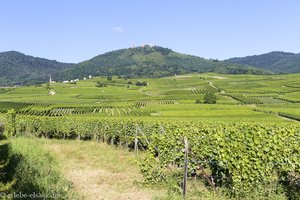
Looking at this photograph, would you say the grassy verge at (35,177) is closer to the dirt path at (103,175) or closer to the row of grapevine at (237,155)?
the dirt path at (103,175)

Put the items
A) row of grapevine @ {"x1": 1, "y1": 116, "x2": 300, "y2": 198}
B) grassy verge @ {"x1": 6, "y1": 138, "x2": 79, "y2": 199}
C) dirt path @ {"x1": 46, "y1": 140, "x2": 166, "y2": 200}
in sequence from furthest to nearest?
dirt path @ {"x1": 46, "y1": 140, "x2": 166, "y2": 200} → row of grapevine @ {"x1": 1, "y1": 116, "x2": 300, "y2": 198} → grassy verge @ {"x1": 6, "y1": 138, "x2": 79, "y2": 199}

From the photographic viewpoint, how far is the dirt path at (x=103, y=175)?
16.8 meters

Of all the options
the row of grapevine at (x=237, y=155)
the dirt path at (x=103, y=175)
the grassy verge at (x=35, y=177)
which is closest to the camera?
the grassy verge at (x=35, y=177)

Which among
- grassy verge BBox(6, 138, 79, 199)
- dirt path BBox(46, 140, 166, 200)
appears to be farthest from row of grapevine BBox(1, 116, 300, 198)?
grassy verge BBox(6, 138, 79, 199)

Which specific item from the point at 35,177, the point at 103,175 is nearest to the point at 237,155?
the point at 103,175

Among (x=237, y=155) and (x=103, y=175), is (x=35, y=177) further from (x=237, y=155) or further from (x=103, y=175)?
(x=237, y=155)

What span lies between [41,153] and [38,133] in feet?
83.8

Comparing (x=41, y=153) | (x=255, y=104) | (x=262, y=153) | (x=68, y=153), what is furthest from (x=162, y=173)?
(x=255, y=104)

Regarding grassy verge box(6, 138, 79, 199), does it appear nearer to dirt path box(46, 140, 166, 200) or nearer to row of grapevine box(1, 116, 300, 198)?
dirt path box(46, 140, 166, 200)

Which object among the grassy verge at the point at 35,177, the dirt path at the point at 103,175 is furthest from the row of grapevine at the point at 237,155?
the grassy verge at the point at 35,177

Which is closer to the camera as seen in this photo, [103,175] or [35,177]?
[35,177]

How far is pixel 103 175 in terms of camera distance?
20844mm

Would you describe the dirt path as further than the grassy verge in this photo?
Yes

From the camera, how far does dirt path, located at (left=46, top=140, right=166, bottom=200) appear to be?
16.8 meters
